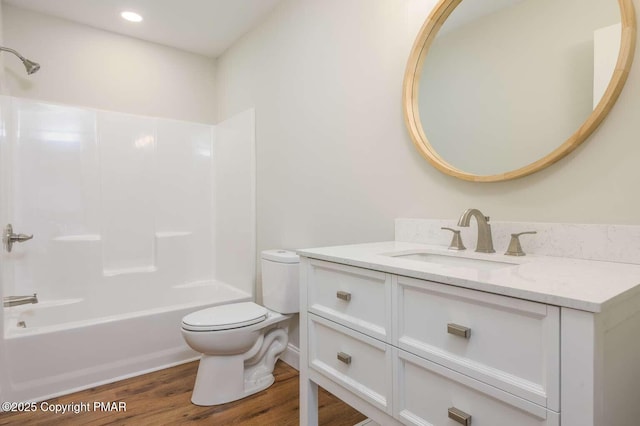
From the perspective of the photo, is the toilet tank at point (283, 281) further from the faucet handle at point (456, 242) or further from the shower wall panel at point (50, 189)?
the shower wall panel at point (50, 189)

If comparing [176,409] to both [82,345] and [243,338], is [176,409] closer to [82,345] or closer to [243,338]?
[243,338]

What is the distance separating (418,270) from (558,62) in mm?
864

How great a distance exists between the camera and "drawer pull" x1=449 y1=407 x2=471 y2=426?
0.85 meters

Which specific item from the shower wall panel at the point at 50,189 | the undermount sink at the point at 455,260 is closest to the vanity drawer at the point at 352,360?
the undermount sink at the point at 455,260

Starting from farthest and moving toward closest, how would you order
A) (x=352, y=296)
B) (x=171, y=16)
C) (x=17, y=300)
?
(x=171, y=16), (x=17, y=300), (x=352, y=296)

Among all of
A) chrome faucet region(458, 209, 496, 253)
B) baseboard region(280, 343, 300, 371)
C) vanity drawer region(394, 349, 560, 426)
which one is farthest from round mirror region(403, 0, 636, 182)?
baseboard region(280, 343, 300, 371)

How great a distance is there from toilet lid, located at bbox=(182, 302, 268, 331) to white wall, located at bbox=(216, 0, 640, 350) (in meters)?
0.53

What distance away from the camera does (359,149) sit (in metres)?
1.86

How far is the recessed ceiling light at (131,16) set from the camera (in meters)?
2.57

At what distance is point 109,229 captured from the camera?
282 centimetres

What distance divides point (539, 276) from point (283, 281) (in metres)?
1.50

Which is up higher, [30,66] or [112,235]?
[30,66]

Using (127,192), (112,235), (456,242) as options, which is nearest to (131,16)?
(127,192)

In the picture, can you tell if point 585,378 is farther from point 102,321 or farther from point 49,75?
point 49,75
